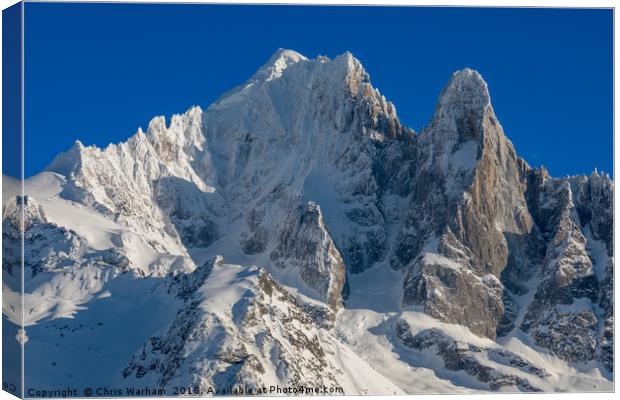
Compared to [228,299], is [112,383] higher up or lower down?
lower down

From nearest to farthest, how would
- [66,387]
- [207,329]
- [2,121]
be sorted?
[2,121] → [66,387] → [207,329]

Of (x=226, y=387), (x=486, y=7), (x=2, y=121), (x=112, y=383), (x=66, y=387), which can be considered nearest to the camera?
(x=2, y=121)

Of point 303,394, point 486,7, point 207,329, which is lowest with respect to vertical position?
point 303,394

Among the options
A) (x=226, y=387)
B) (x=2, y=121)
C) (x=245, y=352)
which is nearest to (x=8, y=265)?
(x=2, y=121)

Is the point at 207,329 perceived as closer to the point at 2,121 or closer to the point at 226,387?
the point at 226,387

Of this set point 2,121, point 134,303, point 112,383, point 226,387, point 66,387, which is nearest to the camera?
point 2,121

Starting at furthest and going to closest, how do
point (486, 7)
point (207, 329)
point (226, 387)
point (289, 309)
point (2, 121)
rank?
point (289, 309) < point (207, 329) < point (226, 387) < point (486, 7) < point (2, 121)

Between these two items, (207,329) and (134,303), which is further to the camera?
(134,303)

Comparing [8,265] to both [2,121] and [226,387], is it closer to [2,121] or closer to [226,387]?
[2,121]

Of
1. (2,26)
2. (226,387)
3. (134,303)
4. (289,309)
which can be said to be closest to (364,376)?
(289,309)
